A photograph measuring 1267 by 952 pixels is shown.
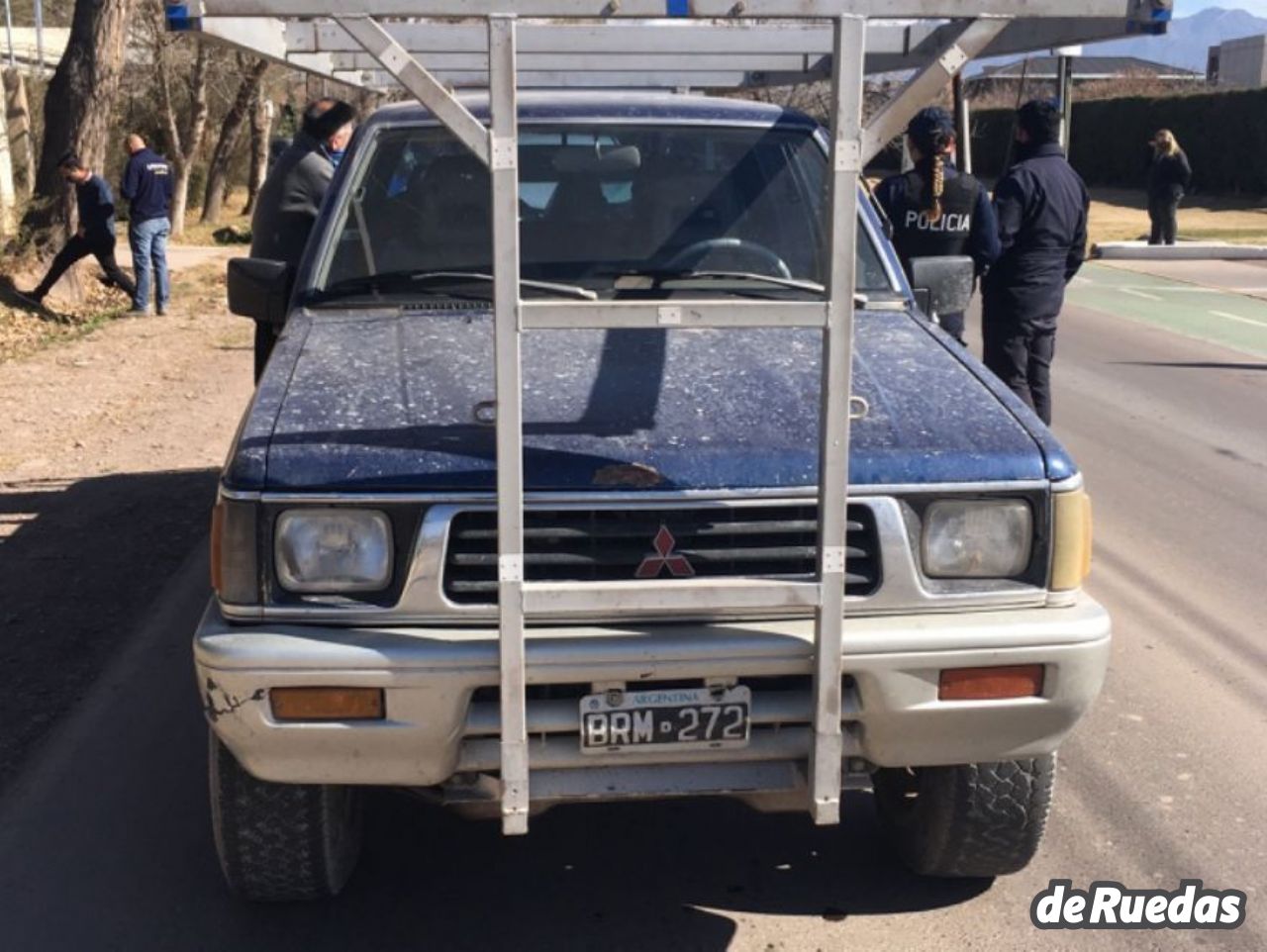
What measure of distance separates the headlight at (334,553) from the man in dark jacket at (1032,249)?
16.0 ft

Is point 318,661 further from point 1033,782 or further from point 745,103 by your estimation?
point 745,103

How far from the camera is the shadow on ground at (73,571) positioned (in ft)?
17.7

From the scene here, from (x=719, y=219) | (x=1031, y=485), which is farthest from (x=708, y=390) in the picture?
(x=719, y=219)

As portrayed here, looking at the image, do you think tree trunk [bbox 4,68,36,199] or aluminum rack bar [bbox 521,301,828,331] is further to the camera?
tree trunk [bbox 4,68,36,199]

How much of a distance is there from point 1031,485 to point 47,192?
1562 centimetres

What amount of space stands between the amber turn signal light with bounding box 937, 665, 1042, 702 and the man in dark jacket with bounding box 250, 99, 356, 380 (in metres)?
3.55

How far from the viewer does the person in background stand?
22750mm

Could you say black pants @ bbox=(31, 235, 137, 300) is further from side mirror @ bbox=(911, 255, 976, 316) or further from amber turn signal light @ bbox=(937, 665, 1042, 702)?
amber turn signal light @ bbox=(937, 665, 1042, 702)

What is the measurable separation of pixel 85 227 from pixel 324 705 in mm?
13760

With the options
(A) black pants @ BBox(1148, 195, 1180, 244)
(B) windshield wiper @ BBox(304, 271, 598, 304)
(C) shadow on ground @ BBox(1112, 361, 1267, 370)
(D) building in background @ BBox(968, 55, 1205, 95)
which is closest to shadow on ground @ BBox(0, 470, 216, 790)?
(B) windshield wiper @ BBox(304, 271, 598, 304)

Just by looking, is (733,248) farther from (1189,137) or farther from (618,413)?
(1189,137)

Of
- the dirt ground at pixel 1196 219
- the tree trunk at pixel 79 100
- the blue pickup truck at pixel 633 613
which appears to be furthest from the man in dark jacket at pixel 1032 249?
the dirt ground at pixel 1196 219
